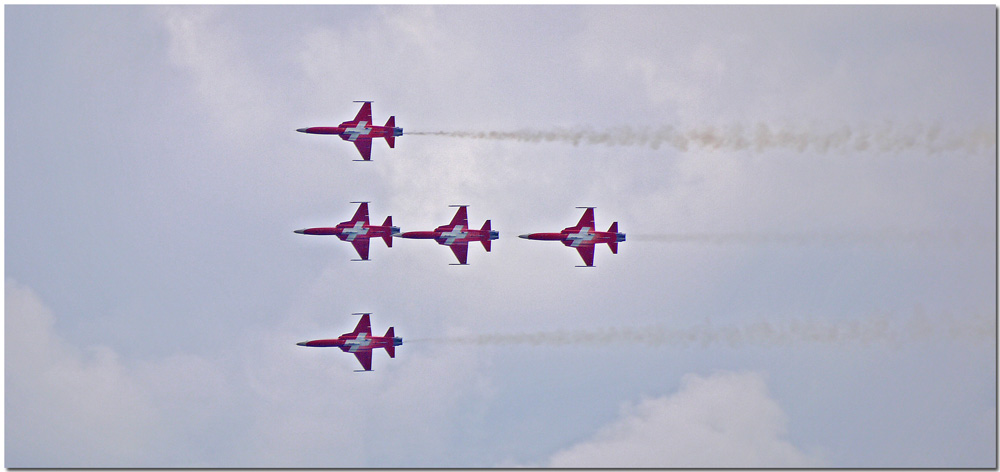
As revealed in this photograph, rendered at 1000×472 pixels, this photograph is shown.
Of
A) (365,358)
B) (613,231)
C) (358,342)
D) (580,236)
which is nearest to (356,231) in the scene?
(358,342)

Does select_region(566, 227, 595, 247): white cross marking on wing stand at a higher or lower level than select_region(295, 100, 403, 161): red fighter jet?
lower

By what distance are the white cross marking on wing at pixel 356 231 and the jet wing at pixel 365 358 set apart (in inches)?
297

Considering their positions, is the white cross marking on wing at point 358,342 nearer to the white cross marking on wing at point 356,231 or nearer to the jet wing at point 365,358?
the jet wing at point 365,358

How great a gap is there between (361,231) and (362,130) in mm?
6582

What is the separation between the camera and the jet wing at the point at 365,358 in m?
92.2

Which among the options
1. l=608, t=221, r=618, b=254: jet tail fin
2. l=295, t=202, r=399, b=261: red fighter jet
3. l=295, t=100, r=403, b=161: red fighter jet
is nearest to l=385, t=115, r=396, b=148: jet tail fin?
l=295, t=100, r=403, b=161: red fighter jet

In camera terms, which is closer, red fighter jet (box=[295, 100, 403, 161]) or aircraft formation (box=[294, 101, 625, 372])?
aircraft formation (box=[294, 101, 625, 372])

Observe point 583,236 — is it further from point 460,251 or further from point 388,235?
point 388,235

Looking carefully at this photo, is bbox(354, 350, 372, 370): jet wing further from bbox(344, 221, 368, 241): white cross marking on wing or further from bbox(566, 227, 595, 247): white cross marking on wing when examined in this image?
bbox(566, 227, 595, 247): white cross marking on wing

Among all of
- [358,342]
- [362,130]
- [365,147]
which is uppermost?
[362,130]

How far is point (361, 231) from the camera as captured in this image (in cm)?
9156

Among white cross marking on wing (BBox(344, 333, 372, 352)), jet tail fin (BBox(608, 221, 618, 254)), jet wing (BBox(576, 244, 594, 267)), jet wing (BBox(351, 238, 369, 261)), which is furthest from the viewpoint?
white cross marking on wing (BBox(344, 333, 372, 352))

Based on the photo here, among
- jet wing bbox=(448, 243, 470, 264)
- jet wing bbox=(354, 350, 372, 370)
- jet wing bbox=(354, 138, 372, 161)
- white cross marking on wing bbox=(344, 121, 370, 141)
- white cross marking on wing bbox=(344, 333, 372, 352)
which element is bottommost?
jet wing bbox=(354, 350, 372, 370)

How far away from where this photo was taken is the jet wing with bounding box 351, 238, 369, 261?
91.7m
